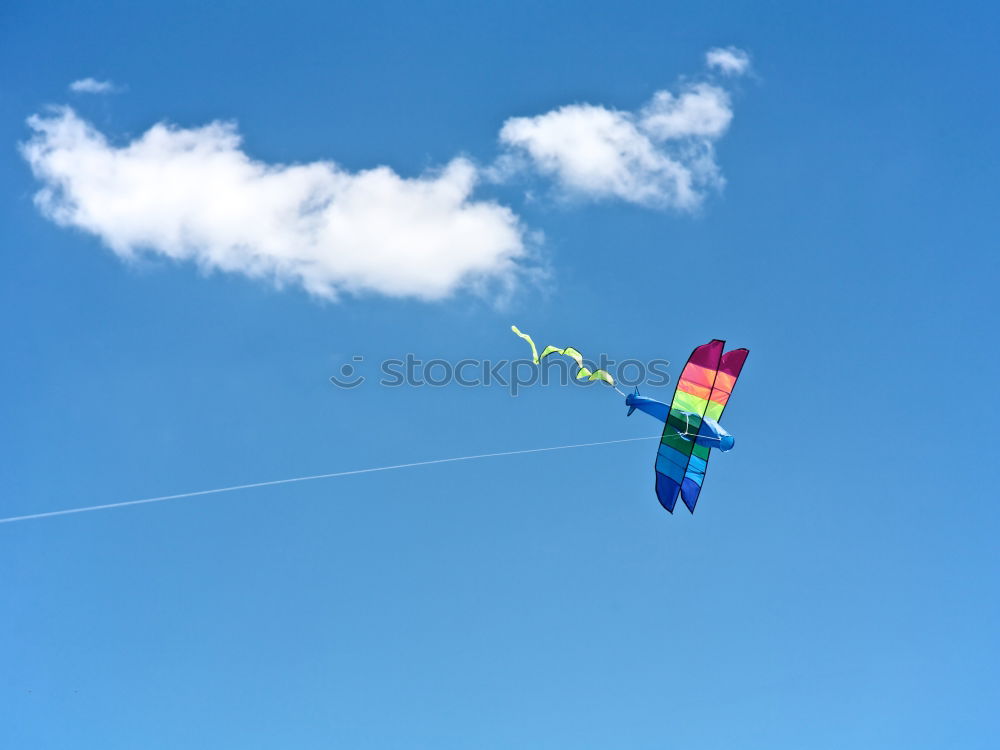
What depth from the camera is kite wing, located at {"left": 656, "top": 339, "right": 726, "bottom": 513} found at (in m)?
21.8

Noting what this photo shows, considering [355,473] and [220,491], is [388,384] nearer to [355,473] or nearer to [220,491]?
[355,473]

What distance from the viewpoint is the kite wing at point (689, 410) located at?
21.8 meters

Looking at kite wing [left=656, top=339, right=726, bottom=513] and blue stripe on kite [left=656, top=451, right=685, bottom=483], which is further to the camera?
blue stripe on kite [left=656, top=451, right=685, bottom=483]

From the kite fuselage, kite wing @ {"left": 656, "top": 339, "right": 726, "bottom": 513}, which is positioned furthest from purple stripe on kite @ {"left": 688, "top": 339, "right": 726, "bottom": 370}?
the kite fuselage

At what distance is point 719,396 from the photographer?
22.1 m

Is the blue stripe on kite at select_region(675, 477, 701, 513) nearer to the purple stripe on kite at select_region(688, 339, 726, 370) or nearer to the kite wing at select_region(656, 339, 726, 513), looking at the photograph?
the kite wing at select_region(656, 339, 726, 513)

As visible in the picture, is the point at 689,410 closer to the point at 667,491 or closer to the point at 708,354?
the point at 708,354

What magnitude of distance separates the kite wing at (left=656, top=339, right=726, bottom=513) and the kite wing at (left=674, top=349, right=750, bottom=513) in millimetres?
28

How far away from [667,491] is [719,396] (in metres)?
3.42

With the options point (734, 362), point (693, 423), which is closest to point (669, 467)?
point (693, 423)

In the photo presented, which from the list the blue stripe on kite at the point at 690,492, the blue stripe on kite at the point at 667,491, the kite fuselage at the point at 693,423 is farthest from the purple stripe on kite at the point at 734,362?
the blue stripe on kite at the point at 667,491

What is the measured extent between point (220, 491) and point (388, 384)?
10917 millimetres

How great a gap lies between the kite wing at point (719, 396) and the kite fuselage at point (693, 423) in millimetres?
176

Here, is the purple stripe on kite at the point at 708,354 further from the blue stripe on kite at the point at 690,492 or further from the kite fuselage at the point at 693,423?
the blue stripe on kite at the point at 690,492
